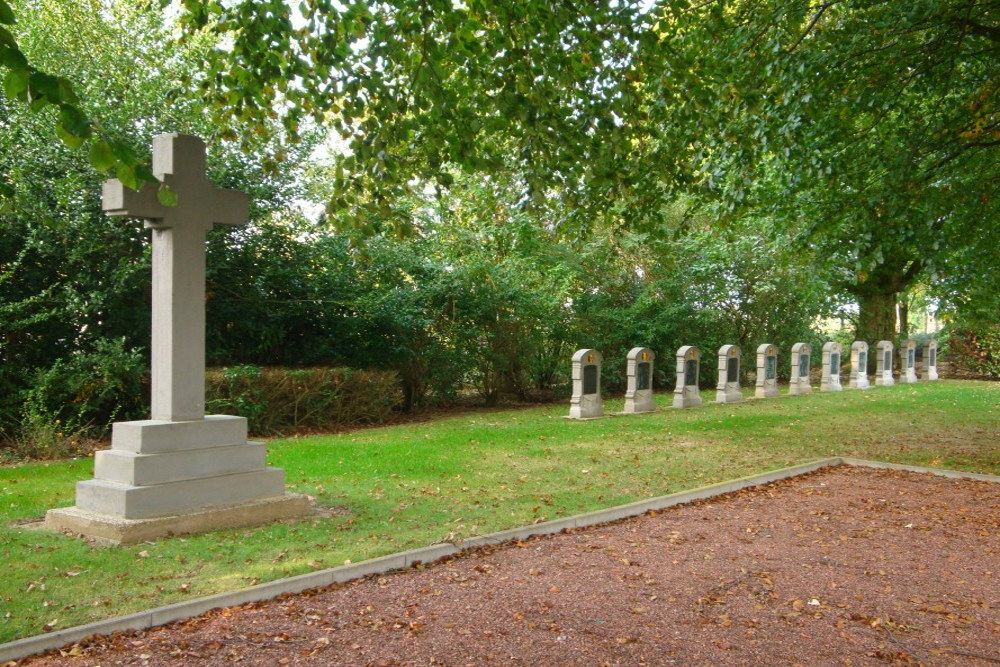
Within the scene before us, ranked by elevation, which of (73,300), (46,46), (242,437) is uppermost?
(46,46)

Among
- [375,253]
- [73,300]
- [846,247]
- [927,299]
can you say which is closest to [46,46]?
[73,300]

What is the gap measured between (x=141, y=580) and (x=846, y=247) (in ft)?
33.9

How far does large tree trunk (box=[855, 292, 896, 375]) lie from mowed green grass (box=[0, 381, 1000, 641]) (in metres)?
8.03

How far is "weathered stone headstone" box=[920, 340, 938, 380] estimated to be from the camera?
26.7 meters

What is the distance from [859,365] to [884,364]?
4.98 ft

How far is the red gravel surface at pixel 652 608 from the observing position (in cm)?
436

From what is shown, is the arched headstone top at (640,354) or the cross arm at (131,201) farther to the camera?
the arched headstone top at (640,354)

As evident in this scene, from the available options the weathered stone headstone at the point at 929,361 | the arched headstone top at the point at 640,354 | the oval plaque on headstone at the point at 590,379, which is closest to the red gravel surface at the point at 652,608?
the oval plaque on headstone at the point at 590,379

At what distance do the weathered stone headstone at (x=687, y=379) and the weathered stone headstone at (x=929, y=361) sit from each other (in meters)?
12.2

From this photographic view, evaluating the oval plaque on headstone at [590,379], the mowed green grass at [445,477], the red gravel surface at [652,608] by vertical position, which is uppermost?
the oval plaque on headstone at [590,379]

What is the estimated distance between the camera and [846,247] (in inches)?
481

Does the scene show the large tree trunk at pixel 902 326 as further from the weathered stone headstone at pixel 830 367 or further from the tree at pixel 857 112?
the tree at pixel 857 112

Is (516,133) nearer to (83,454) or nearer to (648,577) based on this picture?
(648,577)

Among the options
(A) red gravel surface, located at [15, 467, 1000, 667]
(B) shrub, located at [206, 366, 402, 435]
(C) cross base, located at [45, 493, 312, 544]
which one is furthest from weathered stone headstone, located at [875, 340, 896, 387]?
(C) cross base, located at [45, 493, 312, 544]
